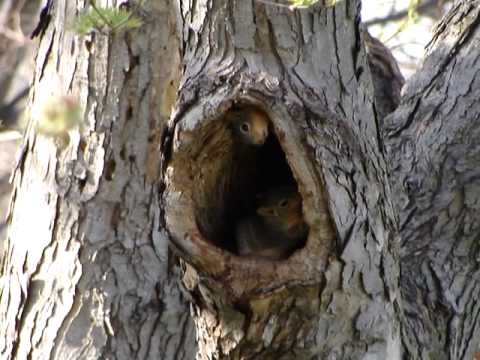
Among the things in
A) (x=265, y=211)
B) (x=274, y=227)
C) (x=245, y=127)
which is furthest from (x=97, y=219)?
(x=245, y=127)

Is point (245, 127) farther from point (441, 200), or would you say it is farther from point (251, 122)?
point (441, 200)

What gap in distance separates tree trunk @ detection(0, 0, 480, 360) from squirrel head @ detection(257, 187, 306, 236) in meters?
0.06

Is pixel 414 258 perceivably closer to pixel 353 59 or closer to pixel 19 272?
pixel 353 59

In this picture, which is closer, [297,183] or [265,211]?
[297,183]

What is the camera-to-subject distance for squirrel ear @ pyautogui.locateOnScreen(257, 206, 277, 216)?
2.92m

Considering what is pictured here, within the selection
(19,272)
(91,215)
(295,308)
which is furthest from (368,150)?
(19,272)

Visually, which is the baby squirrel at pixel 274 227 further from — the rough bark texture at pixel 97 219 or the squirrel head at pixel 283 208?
the rough bark texture at pixel 97 219

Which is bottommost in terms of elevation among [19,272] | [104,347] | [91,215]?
[104,347]

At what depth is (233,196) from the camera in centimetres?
275

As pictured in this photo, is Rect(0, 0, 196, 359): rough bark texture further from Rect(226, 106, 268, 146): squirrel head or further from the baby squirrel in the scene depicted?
Rect(226, 106, 268, 146): squirrel head

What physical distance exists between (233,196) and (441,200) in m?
0.78

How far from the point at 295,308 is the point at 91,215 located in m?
1.39

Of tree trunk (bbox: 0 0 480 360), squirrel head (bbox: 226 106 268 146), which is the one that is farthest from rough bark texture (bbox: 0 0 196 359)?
squirrel head (bbox: 226 106 268 146)

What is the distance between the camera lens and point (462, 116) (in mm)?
3336
